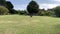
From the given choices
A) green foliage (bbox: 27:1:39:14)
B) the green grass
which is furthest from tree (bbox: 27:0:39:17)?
the green grass

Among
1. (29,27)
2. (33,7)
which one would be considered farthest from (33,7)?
(29,27)

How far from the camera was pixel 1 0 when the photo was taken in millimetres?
53344

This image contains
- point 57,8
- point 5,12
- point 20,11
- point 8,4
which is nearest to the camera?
point 5,12

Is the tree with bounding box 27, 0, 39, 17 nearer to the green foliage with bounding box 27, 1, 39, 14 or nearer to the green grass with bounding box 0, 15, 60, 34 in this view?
the green foliage with bounding box 27, 1, 39, 14

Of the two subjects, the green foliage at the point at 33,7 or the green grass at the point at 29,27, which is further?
the green foliage at the point at 33,7

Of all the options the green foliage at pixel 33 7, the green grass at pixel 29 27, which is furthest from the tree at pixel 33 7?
the green grass at pixel 29 27

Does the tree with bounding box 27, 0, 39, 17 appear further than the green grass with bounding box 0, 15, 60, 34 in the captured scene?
Yes

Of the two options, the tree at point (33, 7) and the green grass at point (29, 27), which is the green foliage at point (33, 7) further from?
the green grass at point (29, 27)

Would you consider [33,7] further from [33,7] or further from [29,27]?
[29,27]

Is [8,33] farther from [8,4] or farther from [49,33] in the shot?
[8,4]

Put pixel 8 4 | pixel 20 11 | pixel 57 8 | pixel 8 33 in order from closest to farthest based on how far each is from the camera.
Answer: pixel 8 33
pixel 57 8
pixel 20 11
pixel 8 4

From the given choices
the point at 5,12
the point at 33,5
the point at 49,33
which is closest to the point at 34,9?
the point at 33,5

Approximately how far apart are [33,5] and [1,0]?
392 inches

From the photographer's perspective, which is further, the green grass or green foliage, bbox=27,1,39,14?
green foliage, bbox=27,1,39,14
